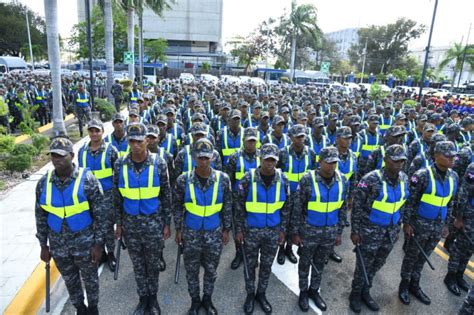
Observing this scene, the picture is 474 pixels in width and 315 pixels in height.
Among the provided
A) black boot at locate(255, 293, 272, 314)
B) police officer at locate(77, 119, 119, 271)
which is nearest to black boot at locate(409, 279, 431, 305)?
black boot at locate(255, 293, 272, 314)

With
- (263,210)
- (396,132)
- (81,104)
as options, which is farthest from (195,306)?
(81,104)

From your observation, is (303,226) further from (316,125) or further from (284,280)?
(316,125)

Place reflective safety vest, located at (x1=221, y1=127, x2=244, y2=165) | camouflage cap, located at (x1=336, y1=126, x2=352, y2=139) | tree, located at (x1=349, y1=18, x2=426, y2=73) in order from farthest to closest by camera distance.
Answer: tree, located at (x1=349, y1=18, x2=426, y2=73) → reflective safety vest, located at (x1=221, y1=127, x2=244, y2=165) → camouflage cap, located at (x1=336, y1=126, x2=352, y2=139)

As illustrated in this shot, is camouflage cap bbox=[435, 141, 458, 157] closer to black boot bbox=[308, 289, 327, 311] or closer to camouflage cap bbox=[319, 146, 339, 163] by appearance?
camouflage cap bbox=[319, 146, 339, 163]

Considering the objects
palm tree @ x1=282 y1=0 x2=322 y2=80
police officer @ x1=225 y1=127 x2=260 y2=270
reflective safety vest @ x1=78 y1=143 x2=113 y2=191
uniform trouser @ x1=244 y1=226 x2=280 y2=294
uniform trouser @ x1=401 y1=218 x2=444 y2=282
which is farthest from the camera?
palm tree @ x1=282 y1=0 x2=322 y2=80

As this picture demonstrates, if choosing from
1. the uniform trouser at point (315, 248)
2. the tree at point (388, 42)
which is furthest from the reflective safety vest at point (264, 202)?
the tree at point (388, 42)

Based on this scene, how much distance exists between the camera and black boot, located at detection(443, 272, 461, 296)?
4513mm

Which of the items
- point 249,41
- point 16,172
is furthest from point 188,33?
point 16,172

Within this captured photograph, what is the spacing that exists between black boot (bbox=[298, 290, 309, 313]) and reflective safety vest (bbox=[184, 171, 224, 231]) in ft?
5.09

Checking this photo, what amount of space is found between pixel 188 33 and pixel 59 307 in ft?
241

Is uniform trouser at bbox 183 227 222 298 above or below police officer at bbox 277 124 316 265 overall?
below

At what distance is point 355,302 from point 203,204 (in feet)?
7.90

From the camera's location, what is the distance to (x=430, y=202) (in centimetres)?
407

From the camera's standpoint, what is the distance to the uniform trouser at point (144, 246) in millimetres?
3703
